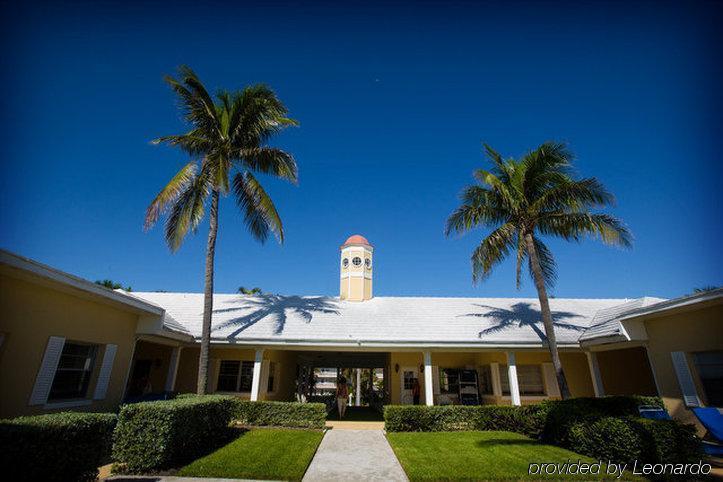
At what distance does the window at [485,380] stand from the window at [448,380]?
1.12 m

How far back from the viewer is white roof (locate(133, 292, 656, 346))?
554 inches

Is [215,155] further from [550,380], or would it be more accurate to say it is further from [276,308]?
[550,380]

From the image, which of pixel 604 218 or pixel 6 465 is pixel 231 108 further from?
pixel 604 218

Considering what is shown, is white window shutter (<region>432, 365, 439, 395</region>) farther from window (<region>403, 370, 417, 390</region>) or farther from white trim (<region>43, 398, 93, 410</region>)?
white trim (<region>43, 398, 93, 410</region>)

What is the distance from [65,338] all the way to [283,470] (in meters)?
6.24

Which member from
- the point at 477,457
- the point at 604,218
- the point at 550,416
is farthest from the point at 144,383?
the point at 604,218

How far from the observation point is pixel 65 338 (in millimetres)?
8539

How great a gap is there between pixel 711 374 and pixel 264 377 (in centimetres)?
1523

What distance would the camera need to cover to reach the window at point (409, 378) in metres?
16.9

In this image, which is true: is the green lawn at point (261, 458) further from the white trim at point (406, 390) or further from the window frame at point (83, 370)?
the white trim at point (406, 390)

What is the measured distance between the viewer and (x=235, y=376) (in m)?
16.0

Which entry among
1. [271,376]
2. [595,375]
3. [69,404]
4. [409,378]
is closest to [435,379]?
[409,378]

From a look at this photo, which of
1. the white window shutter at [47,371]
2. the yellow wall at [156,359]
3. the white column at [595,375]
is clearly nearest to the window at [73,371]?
the white window shutter at [47,371]

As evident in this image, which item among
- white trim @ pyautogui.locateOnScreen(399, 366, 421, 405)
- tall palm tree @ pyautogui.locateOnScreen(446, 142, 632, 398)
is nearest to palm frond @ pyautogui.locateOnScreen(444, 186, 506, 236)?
tall palm tree @ pyautogui.locateOnScreen(446, 142, 632, 398)
